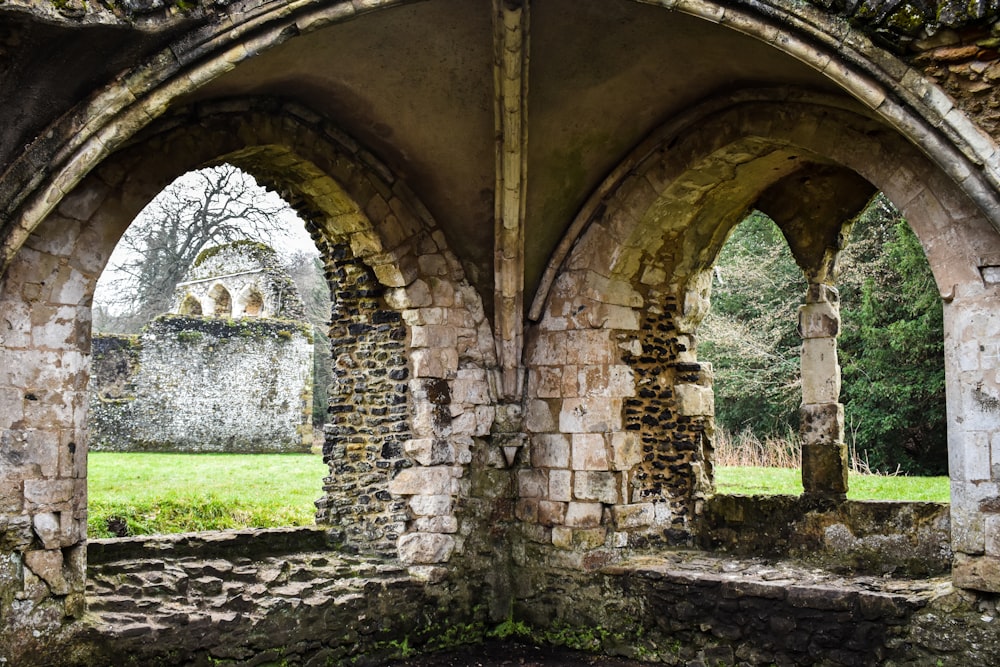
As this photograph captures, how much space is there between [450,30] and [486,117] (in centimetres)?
78

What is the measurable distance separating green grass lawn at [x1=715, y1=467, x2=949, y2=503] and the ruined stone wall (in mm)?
7532

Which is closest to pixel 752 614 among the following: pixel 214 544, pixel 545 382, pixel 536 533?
pixel 536 533

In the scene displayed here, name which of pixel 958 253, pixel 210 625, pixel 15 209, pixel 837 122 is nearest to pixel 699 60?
pixel 837 122

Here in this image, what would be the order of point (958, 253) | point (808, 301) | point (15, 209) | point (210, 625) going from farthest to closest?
1. point (808, 301)
2. point (210, 625)
3. point (958, 253)
4. point (15, 209)

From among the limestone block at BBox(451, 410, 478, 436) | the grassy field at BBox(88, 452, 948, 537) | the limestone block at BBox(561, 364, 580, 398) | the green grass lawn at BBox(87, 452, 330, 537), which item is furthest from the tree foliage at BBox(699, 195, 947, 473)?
the limestone block at BBox(451, 410, 478, 436)

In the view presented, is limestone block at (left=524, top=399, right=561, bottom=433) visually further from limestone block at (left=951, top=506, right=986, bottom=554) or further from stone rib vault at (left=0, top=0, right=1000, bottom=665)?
limestone block at (left=951, top=506, right=986, bottom=554)

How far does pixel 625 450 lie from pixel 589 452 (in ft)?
0.85

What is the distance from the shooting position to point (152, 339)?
14.4m

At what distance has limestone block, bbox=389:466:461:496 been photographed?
6605 millimetres

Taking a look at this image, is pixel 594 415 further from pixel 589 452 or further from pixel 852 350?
pixel 852 350

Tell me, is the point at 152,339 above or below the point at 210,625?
above

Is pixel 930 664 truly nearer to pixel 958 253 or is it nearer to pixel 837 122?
pixel 958 253

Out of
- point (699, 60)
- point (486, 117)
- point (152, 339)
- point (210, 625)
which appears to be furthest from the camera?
point (152, 339)

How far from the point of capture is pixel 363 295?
22.6ft
